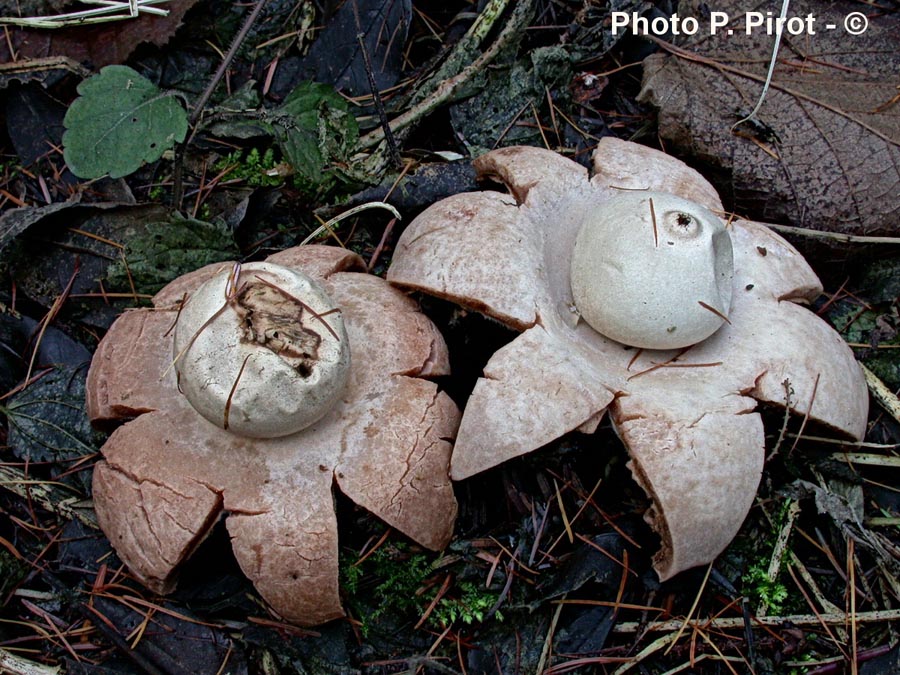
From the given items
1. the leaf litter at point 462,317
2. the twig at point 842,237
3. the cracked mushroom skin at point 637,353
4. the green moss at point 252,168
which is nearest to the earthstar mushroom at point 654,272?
the cracked mushroom skin at point 637,353

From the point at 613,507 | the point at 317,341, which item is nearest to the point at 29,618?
the point at 317,341

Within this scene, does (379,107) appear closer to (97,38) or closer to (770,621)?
(97,38)

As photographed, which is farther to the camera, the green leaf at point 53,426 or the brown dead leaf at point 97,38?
the brown dead leaf at point 97,38

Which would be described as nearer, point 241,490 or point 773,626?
point 241,490

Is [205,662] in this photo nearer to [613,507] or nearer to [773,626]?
[613,507]

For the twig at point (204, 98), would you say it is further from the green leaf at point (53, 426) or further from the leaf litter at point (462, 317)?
the green leaf at point (53, 426)

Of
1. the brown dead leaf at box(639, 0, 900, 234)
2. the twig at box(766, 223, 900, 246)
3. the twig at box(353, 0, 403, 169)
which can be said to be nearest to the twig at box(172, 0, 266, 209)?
the twig at box(353, 0, 403, 169)

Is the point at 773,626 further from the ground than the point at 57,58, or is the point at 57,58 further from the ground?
the point at 57,58

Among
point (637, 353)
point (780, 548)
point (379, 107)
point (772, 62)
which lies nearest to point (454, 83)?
point (379, 107)
